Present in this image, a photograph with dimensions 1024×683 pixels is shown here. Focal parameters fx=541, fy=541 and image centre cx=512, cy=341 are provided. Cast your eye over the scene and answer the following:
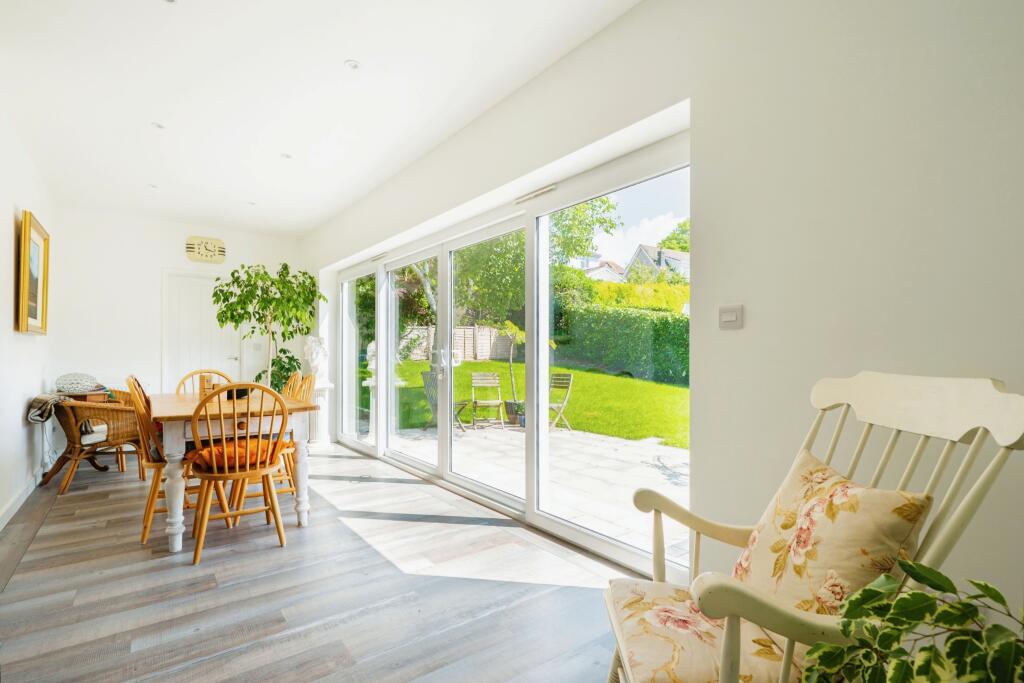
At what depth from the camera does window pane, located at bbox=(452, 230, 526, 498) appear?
3.64 meters

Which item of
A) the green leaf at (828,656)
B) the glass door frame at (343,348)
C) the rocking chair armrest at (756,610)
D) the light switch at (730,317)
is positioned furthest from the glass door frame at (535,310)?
the green leaf at (828,656)

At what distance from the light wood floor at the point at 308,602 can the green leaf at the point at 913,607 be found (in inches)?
56.6

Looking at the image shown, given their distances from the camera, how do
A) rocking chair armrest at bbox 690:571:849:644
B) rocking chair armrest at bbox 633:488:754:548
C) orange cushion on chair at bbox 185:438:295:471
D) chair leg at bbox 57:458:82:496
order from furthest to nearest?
chair leg at bbox 57:458:82:496 < orange cushion on chair at bbox 185:438:295:471 < rocking chair armrest at bbox 633:488:754:548 < rocking chair armrest at bbox 690:571:849:644

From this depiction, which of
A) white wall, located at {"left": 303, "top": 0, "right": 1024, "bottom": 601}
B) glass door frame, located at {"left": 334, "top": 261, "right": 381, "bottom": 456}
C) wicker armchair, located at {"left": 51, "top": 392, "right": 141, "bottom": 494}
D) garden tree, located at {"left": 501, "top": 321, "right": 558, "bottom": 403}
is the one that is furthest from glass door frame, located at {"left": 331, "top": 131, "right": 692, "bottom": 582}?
wicker armchair, located at {"left": 51, "top": 392, "right": 141, "bottom": 494}

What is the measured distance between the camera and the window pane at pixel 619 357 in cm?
257

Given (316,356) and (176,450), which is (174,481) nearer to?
(176,450)

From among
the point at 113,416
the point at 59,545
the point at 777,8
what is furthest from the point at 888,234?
the point at 113,416

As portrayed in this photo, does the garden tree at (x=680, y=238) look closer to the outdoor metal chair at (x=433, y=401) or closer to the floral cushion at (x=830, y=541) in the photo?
the floral cushion at (x=830, y=541)

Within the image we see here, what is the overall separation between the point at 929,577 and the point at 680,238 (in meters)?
2.09

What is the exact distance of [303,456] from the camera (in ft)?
11.1

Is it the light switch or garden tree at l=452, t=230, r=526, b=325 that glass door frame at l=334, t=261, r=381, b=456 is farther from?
the light switch

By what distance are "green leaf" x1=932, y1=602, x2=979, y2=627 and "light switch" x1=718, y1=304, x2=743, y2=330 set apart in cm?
148

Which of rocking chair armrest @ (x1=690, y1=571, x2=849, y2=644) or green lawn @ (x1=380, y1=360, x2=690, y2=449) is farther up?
green lawn @ (x1=380, y1=360, x2=690, y2=449)

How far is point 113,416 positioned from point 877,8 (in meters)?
5.29
